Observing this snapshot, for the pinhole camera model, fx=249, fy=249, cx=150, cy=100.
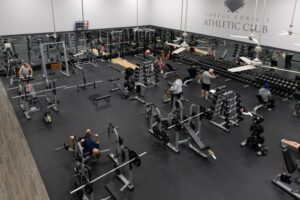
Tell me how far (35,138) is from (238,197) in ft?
17.2

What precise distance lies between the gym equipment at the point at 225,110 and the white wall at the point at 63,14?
8.98 m

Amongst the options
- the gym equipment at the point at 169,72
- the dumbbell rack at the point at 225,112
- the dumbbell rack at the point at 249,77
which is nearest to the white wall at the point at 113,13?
the dumbbell rack at the point at 249,77

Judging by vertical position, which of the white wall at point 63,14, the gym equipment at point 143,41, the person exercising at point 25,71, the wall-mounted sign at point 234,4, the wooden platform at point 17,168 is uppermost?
the wall-mounted sign at point 234,4

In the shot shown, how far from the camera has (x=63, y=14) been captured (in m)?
12.6

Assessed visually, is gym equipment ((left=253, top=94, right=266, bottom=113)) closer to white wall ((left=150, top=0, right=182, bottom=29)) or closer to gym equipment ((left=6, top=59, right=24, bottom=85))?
white wall ((left=150, top=0, right=182, bottom=29))

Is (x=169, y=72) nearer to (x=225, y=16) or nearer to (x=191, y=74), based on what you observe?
(x=191, y=74)

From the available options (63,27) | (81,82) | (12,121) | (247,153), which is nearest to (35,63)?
(63,27)

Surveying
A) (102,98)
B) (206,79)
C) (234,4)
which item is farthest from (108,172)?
(234,4)

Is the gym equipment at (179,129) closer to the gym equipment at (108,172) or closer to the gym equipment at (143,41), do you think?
the gym equipment at (108,172)

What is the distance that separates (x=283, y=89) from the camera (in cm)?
976

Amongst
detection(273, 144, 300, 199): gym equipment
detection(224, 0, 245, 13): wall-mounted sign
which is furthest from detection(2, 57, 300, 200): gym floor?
detection(224, 0, 245, 13): wall-mounted sign

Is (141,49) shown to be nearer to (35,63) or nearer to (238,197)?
(35,63)

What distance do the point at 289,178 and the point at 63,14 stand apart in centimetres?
1202

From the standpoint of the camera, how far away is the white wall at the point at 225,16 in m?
9.56
